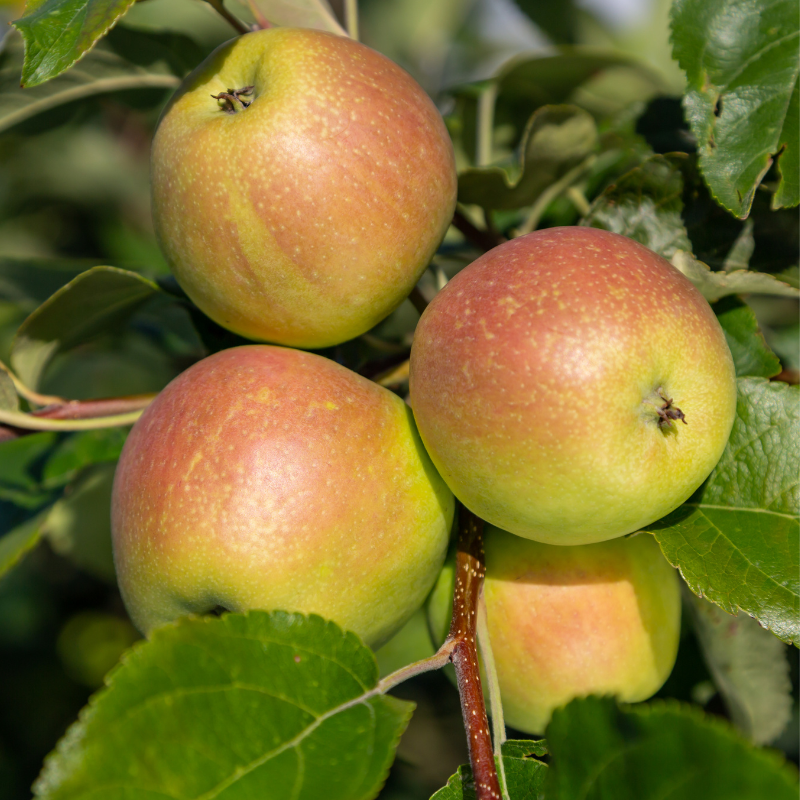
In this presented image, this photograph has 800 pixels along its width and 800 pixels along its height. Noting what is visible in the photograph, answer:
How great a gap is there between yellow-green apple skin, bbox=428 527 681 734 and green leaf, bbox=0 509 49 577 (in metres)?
0.73

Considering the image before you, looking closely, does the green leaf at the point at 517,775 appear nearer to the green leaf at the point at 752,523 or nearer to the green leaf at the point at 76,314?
the green leaf at the point at 752,523

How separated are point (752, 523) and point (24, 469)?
1.36 meters

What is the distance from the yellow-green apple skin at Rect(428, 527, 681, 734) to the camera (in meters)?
1.06

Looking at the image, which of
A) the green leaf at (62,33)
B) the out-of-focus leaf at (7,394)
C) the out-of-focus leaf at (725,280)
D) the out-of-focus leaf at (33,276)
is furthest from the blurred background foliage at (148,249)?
the green leaf at (62,33)

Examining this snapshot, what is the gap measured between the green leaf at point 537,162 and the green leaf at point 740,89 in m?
0.26

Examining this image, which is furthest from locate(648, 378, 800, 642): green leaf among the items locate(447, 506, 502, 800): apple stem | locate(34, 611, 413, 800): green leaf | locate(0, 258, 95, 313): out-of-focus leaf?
locate(0, 258, 95, 313): out-of-focus leaf

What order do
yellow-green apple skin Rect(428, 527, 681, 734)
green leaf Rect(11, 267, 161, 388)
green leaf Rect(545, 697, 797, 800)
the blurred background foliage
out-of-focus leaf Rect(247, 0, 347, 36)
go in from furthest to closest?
the blurred background foliage
out-of-focus leaf Rect(247, 0, 347, 36)
green leaf Rect(11, 267, 161, 388)
yellow-green apple skin Rect(428, 527, 681, 734)
green leaf Rect(545, 697, 797, 800)

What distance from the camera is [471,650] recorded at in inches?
35.8

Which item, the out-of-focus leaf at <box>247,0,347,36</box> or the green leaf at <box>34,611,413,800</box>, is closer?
the green leaf at <box>34,611,413,800</box>

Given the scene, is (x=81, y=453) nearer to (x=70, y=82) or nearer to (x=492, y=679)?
(x=70, y=82)

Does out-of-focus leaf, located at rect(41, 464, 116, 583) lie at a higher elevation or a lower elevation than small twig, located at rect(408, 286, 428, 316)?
lower

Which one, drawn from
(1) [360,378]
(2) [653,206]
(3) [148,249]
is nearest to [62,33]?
(1) [360,378]

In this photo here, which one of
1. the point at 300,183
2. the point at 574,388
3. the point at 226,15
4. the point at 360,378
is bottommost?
the point at 360,378

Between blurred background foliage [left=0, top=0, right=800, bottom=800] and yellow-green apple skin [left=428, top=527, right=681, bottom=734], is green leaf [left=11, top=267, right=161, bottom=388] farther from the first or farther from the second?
yellow-green apple skin [left=428, top=527, right=681, bottom=734]
